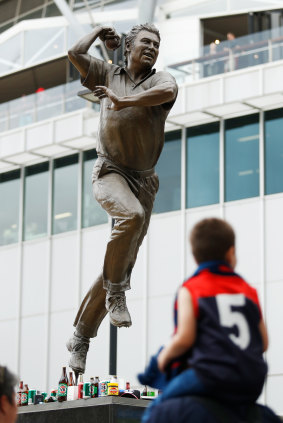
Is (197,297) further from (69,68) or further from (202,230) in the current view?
(69,68)

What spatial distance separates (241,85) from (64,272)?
8.43 meters

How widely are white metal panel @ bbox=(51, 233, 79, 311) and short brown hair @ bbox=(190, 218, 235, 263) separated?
2716 cm

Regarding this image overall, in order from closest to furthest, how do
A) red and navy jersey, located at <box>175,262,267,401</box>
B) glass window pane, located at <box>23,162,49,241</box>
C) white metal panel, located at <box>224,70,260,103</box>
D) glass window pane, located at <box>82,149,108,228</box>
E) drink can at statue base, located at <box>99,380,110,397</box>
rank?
red and navy jersey, located at <box>175,262,267,401</box>, drink can at statue base, located at <box>99,380,110,397</box>, white metal panel, located at <box>224,70,260,103</box>, glass window pane, located at <box>82,149,108,228</box>, glass window pane, located at <box>23,162,49,241</box>

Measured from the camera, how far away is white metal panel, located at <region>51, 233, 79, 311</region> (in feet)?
105

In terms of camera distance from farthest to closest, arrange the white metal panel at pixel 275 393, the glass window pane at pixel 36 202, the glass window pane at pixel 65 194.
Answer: the glass window pane at pixel 36 202
the glass window pane at pixel 65 194
the white metal panel at pixel 275 393

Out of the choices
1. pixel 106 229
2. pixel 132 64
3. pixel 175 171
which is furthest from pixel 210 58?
pixel 132 64

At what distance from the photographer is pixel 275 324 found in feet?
88.5

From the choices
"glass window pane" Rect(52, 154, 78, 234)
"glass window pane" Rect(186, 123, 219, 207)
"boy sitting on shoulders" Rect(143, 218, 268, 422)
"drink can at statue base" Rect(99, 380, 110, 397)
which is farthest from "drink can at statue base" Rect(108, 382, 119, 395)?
"glass window pane" Rect(52, 154, 78, 234)

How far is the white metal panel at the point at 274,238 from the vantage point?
27.5 m

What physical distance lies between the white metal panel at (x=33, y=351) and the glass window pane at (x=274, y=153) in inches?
342

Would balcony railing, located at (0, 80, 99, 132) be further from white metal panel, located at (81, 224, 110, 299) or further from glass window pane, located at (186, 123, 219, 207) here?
white metal panel, located at (81, 224, 110, 299)

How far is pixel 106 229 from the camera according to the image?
31156 millimetres

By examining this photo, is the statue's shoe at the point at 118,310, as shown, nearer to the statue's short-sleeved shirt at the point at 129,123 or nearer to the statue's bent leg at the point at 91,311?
the statue's bent leg at the point at 91,311

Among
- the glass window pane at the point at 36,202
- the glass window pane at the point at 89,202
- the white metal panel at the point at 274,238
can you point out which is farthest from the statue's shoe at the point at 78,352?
the glass window pane at the point at 36,202
